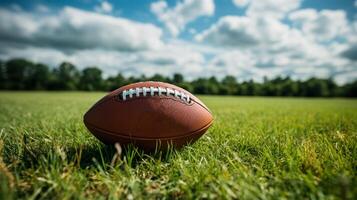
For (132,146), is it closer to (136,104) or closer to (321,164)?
(136,104)

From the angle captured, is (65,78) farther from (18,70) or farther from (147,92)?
(147,92)

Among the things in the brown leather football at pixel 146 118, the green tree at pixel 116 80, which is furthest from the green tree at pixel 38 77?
the brown leather football at pixel 146 118

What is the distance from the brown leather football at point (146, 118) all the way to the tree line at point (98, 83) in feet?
189

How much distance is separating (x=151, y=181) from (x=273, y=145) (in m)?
1.28

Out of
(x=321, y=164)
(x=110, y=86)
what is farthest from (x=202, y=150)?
(x=110, y=86)

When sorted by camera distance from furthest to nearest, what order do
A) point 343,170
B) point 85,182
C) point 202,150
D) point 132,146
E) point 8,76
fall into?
1. point 8,76
2. point 202,150
3. point 132,146
4. point 343,170
5. point 85,182

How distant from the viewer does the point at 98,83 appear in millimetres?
61875

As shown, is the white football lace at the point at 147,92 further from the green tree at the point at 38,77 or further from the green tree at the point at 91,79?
the green tree at the point at 38,77

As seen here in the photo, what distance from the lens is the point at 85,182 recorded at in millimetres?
1498

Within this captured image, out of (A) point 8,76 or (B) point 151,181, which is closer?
(B) point 151,181

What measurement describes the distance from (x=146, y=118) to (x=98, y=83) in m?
62.7

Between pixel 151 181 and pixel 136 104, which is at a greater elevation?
pixel 136 104

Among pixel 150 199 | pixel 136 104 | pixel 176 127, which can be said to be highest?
pixel 136 104

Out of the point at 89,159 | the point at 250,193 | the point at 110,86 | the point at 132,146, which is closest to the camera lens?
the point at 250,193
